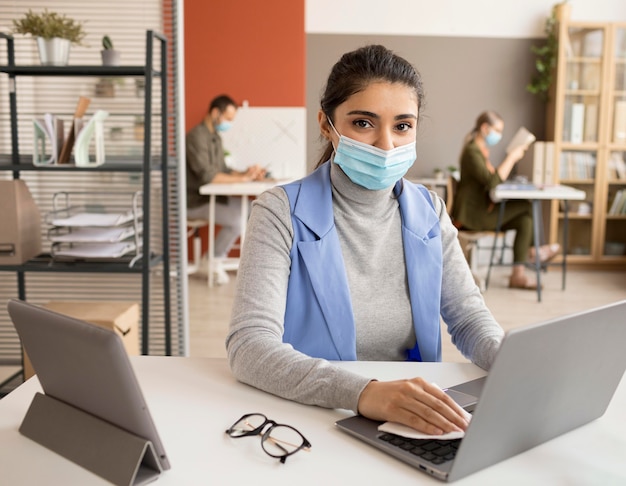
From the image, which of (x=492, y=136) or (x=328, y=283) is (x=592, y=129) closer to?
(x=492, y=136)

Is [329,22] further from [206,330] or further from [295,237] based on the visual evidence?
[295,237]

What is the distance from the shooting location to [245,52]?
240 inches

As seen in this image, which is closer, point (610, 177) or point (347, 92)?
point (347, 92)

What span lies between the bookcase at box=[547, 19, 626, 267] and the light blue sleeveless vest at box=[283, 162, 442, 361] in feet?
16.7

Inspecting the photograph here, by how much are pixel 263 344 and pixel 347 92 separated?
596 millimetres

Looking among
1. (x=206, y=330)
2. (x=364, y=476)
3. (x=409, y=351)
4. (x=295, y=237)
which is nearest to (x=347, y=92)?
(x=295, y=237)

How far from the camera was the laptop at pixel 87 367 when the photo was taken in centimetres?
88

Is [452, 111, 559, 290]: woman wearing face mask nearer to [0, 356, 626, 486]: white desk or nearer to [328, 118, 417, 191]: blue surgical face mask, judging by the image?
[328, 118, 417, 191]: blue surgical face mask

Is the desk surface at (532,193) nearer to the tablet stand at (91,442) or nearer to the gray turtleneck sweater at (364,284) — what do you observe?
the gray turtleneck sweater at (364,284)

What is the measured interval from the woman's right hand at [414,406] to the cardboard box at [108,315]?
1798mm

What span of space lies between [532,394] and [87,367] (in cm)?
57

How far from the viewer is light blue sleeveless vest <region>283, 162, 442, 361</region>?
5.00 feet

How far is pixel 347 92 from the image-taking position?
1575 millimetres

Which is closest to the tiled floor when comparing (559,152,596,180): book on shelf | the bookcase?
the bookcase
